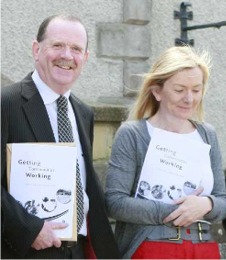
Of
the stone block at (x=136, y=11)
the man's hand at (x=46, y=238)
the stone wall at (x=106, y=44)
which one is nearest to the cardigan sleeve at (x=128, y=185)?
the man's hand at (x=46, y=238)

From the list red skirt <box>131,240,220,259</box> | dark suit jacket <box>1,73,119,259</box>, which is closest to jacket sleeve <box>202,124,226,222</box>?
red skirt <box>131,240,220,259</box>

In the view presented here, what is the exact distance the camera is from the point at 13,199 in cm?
250

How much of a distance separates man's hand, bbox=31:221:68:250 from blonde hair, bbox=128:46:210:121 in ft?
2.33

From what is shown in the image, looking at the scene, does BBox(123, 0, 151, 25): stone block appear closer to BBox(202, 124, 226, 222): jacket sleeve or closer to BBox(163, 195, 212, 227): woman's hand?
BBox(202, 124, 226, 222): jacket sleeve

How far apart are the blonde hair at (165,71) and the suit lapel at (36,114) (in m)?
0.49

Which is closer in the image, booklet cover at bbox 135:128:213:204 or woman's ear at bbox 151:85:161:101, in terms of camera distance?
booklet cover at bbox 135:128:213:204

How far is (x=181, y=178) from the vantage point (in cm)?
277

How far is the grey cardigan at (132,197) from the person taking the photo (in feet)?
8.85

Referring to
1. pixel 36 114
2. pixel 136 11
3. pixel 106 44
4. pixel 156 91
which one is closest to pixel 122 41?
pixel 106 44

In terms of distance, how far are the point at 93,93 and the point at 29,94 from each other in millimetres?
2289

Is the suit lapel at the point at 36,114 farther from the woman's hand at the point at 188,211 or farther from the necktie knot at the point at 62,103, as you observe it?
the woman's hand at the point at 188,211

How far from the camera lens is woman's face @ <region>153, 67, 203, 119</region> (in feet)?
9.22

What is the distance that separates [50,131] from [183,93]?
0.59 metres

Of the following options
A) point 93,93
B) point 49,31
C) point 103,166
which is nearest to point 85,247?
point 49,31
